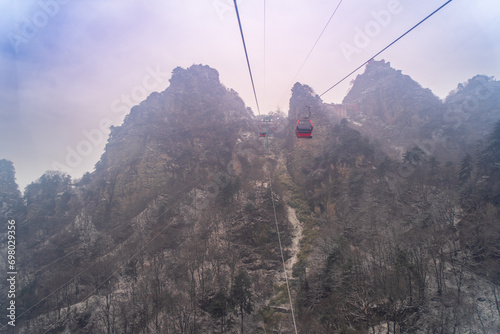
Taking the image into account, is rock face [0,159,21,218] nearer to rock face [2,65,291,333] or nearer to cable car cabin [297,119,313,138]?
rock face [2,65,291,333]

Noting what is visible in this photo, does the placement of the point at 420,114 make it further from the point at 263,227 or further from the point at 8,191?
the point at 8,191

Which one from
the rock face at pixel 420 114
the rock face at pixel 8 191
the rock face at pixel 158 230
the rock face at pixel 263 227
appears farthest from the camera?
the rock face at pixel 420 114

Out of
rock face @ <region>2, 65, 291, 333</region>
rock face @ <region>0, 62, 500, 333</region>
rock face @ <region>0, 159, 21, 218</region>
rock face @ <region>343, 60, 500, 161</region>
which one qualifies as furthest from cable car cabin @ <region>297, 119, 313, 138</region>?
rock face @ <region>0, 159, 21, 218</region>

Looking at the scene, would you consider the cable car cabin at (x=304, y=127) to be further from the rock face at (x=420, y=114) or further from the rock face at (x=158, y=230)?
the rock face at (x=420, y=114)

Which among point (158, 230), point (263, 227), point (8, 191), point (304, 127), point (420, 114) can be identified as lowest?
point (263, 227)

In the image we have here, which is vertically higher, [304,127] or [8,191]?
[8,191]

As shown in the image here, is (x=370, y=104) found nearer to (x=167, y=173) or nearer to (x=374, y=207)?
(x=374, y=207)

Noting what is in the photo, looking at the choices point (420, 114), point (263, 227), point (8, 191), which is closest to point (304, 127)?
point (263, 227)

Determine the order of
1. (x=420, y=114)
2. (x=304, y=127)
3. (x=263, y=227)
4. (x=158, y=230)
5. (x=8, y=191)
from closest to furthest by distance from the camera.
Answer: (x=304, y=127), (x=263, y=227), (x=158, y=230), (x=8, y=191), (x=420, y=114)

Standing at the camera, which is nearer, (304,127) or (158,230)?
(304,127)

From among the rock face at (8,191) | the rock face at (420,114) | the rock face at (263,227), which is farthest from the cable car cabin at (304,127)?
the rock face at (8,191)
